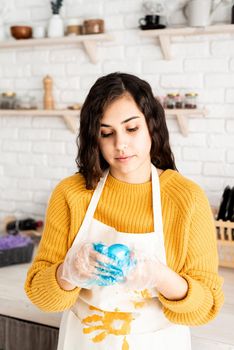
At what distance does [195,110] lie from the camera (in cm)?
182

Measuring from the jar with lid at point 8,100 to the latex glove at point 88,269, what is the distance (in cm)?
143

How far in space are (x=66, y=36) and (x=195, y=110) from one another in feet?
2.20

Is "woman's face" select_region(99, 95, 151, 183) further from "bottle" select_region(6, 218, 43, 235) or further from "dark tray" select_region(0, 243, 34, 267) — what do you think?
"bottle" select_region(6, 218, 43, 235)

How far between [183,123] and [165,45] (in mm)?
323

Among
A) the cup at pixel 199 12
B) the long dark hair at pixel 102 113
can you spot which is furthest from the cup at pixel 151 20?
the long dark hair at pixel 102 113

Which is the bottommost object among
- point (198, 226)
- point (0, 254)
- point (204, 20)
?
point (0, 254)

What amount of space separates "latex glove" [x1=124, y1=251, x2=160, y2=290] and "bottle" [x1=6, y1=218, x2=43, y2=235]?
1.32 meters

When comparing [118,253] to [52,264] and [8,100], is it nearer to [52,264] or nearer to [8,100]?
[52,264]

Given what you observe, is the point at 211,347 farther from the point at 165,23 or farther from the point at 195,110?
the point at 165,23

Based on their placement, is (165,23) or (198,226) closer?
(198,226)

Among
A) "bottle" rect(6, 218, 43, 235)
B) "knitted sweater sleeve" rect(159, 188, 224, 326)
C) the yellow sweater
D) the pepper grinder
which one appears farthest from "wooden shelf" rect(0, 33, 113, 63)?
"knitted sweater sleeve" rect(159, 188, 224, 326)

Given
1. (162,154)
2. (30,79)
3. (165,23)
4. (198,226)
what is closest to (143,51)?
(165,23)

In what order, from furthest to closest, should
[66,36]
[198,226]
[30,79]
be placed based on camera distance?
[30,79] → [66,36] → [198,226]

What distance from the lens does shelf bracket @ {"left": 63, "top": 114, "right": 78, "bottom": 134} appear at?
2085 mm
